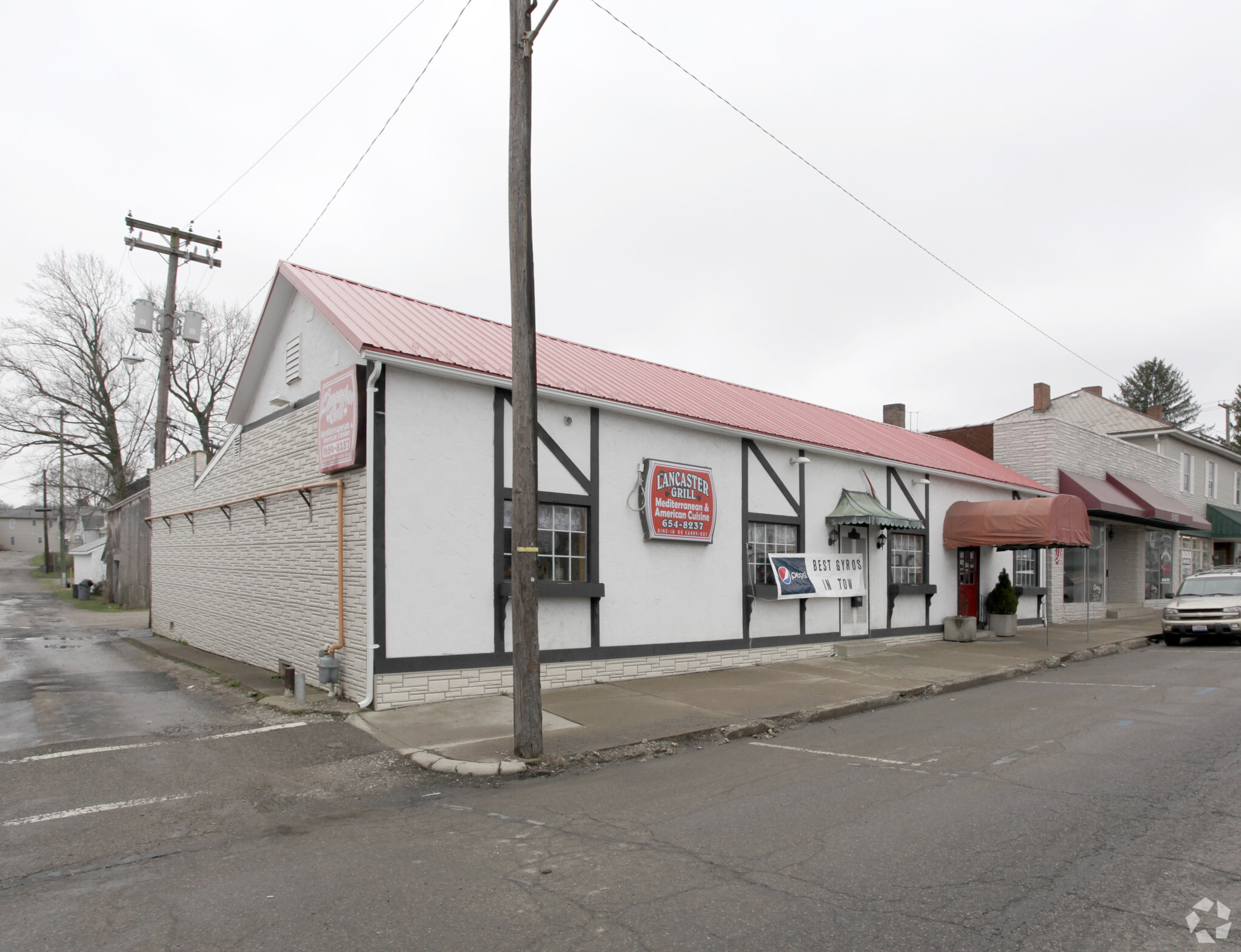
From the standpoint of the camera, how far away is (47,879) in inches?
190

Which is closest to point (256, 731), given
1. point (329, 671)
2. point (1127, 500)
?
point (329, 671)

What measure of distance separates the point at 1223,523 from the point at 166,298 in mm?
38909

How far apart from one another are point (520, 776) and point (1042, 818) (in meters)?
4.19

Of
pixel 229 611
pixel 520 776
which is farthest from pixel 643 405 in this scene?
pixel 229 611

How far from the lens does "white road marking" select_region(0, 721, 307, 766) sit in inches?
304

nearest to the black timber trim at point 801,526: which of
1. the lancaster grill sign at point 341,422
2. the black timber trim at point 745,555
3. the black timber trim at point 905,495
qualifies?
the black timber trim at point 745,555

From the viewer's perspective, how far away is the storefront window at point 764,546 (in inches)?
572

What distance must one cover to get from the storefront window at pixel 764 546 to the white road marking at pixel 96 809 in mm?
9950

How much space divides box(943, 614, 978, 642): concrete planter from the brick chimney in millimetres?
13179

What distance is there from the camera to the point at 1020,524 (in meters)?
18.2

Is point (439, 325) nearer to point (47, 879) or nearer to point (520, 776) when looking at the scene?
point (520, 776)

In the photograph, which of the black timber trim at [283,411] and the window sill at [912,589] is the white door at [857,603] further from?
the black timber trim at [283,411]

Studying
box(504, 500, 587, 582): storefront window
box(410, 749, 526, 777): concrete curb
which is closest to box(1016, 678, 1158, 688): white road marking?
box(504, 500, 587, 582): storefront window

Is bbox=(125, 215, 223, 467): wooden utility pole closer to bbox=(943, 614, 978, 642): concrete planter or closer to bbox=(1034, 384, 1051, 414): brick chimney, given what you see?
bbox=(943, 614, 978, 642): concrete planter
